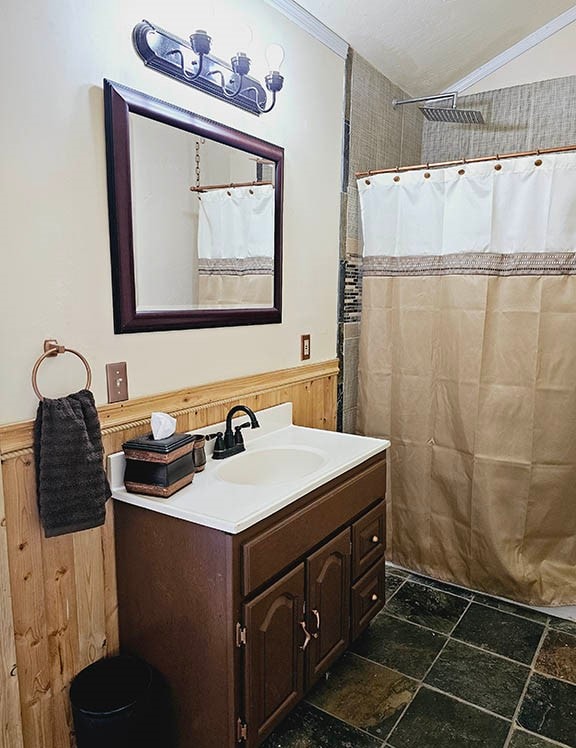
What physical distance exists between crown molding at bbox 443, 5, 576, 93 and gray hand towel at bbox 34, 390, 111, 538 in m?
2.67

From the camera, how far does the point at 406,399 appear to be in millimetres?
2754

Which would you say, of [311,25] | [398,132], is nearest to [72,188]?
[311,25]

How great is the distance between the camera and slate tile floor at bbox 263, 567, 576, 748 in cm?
183

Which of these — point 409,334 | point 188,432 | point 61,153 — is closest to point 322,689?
point 188,432

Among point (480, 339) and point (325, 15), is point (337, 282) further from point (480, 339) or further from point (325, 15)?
point (325, 15)

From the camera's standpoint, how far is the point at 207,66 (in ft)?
5.88

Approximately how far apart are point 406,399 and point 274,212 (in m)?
1.11

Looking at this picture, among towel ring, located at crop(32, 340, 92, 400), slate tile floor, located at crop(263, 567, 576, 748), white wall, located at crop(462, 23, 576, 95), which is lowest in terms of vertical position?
slate tile floor, located at crop(263, 567, 576, 748)

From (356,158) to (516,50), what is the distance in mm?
1027

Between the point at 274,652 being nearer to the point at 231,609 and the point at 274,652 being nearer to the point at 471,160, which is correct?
the point at 231,609

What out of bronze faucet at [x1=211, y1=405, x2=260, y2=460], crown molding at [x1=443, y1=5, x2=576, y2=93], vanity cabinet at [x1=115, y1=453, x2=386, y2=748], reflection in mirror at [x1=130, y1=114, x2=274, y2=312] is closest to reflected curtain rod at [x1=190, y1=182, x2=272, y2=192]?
reflection in mirror at [x1=130, y1=114, x2=274, y2=312]

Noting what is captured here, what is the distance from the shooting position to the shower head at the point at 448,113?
9.16 feet

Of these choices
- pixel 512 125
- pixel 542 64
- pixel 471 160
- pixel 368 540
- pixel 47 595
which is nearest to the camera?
pixel 47 595

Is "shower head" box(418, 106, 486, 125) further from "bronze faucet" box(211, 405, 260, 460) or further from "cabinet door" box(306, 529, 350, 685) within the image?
"cabinet door" box(306, 529, 350, 685)
